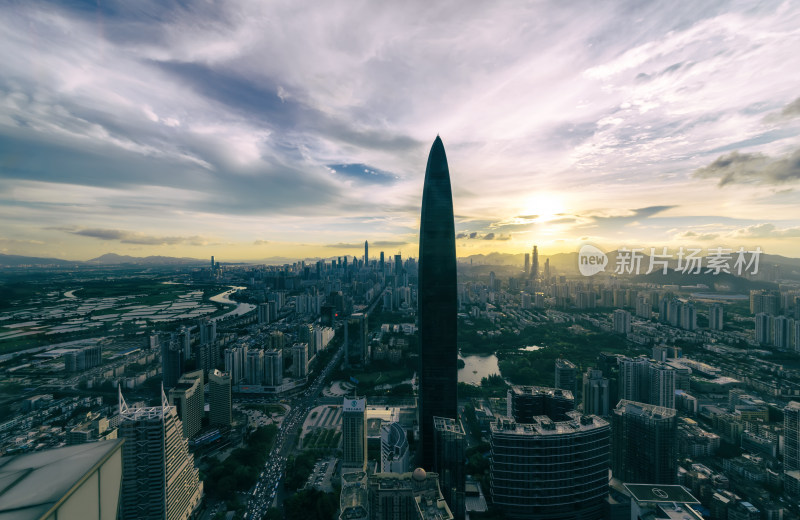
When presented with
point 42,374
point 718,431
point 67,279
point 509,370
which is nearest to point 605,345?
point 509,370

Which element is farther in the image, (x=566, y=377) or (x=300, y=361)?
(x=300, y=361)

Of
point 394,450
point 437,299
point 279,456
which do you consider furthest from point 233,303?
point 394,450

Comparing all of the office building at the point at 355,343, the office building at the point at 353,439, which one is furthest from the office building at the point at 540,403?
the office building at the point at 355,343

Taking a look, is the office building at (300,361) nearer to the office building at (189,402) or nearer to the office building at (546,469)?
the office building at (189,402)

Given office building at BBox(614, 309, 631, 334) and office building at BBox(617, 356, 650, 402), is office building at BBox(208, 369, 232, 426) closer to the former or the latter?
office building at BBox(617, 356, 650, 402)

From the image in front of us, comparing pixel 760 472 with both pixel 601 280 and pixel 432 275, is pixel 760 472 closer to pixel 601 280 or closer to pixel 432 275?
pixel 432 275

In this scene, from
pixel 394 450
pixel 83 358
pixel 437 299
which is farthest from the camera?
pixel 83 358

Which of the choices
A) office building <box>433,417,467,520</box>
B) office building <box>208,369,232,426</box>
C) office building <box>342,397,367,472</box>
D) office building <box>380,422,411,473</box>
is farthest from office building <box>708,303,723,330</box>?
office building <box>208,369,232,426</box>

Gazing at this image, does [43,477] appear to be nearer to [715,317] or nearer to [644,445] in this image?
[644,445]
